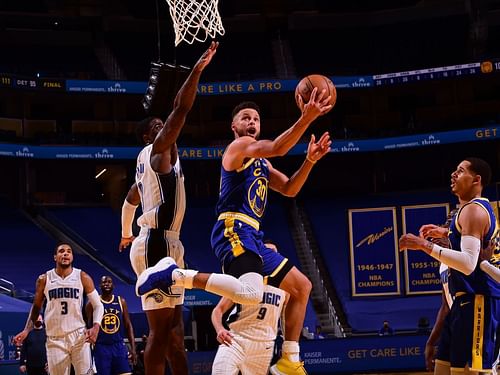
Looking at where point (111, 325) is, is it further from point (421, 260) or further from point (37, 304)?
point (421, 260)

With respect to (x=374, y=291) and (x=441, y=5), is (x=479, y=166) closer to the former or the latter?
(x=374, y=291)

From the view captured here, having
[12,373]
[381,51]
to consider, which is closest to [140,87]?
[381,51]

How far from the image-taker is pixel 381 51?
31344 mm

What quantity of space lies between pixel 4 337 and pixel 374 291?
1232cm

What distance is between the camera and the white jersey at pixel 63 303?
9609mm

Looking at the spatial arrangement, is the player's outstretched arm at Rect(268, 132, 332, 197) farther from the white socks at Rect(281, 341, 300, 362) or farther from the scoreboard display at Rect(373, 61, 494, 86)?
the scoreboard display at Rect(373, 61, 494, 86)

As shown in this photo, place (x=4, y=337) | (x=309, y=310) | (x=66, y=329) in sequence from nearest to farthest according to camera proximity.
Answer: (x=66, y=329) < (x=4, y=337) < (x=309, y=310)

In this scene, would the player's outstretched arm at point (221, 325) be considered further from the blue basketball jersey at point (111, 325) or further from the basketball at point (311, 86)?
the blue basketball jersey at point (111, 325)

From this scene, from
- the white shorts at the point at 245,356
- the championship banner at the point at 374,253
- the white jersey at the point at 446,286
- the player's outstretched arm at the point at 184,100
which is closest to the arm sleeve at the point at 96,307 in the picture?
the white shorts at the point at 245,356

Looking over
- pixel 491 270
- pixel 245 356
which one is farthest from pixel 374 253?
pixel 245 356

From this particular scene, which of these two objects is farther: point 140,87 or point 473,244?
point 140,87

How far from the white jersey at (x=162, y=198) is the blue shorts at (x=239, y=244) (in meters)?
0.56

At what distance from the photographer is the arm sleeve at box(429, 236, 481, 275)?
643 cm

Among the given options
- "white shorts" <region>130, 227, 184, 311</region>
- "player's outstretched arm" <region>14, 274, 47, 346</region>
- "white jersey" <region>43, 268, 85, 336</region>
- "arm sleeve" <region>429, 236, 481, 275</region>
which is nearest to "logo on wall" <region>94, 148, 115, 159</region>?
"white jersey" <region>43, 268, 85, 336</region>
